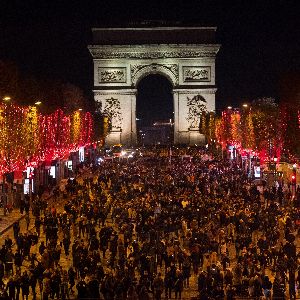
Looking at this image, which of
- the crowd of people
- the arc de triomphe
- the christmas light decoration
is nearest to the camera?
the crowd of people

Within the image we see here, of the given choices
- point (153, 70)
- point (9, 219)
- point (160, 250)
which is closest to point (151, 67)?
point (153, 70)

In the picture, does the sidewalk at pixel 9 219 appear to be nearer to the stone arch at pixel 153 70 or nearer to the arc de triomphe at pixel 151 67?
the arc de triomphe at pixel 151 67

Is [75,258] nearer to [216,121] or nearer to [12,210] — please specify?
[12,210]

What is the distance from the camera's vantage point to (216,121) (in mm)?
82875

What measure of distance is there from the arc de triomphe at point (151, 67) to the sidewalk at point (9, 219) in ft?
191

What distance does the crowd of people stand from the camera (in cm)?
1789

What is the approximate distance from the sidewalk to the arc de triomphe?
58.2m

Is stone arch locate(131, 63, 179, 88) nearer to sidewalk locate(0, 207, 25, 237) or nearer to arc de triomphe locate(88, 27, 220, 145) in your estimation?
arc de triomphe locate(88, 27, 220, 145)

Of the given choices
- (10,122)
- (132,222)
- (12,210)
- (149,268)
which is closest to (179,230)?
(132,222)

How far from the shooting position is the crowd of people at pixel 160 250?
Answer: 17891 mm

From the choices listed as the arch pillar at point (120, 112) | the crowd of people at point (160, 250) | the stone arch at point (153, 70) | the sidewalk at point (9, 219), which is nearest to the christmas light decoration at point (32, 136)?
the sidewalk at point (9, 219)

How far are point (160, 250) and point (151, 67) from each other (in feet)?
247

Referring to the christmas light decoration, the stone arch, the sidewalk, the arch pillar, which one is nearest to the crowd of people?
the sidewalk

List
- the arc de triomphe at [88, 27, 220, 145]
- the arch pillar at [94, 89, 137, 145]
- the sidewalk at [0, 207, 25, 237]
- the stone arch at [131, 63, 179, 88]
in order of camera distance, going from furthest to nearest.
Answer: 1. the stone arch at [131, 63, 179, 88]
2. the arc de triomphe at [88, 27, 220, 145]
3. the arch pillar at [94, 89, 137, 145]
4. the sidewalk at [0, 207, 25, 237]
